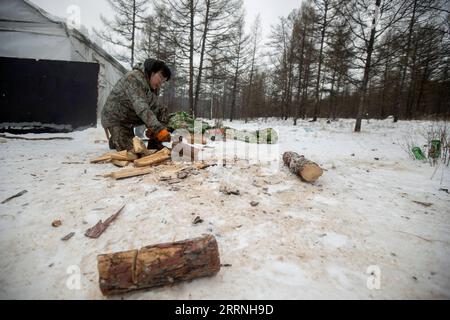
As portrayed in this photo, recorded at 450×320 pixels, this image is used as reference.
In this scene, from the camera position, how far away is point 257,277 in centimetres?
137

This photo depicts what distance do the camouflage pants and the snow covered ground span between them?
2.62 ft

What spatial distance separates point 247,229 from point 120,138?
3.16 m

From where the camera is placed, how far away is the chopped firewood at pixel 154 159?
330cm

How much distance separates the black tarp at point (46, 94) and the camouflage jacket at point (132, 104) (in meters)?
3.56

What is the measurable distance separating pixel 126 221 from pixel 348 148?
5641 millimetres

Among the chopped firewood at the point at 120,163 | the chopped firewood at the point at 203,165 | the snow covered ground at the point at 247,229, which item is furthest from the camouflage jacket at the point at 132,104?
the snow covered ground at the point at 247,229

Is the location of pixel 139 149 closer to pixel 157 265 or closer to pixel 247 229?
pixel 247 229

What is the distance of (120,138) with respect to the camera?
4094 millimetres

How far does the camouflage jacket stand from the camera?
11.6ft

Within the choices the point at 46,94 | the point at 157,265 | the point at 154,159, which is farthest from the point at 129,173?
the point at 46,94

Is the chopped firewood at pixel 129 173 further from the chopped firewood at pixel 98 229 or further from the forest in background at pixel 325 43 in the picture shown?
the forest in background at pixel 325 43

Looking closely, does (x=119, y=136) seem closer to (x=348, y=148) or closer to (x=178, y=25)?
(x=348, y=148)

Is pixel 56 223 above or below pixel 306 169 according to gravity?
below

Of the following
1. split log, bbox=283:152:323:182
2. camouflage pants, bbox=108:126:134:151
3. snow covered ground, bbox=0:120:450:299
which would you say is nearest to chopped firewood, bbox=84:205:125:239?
snow covered ground, bbox=0:120:450:299
